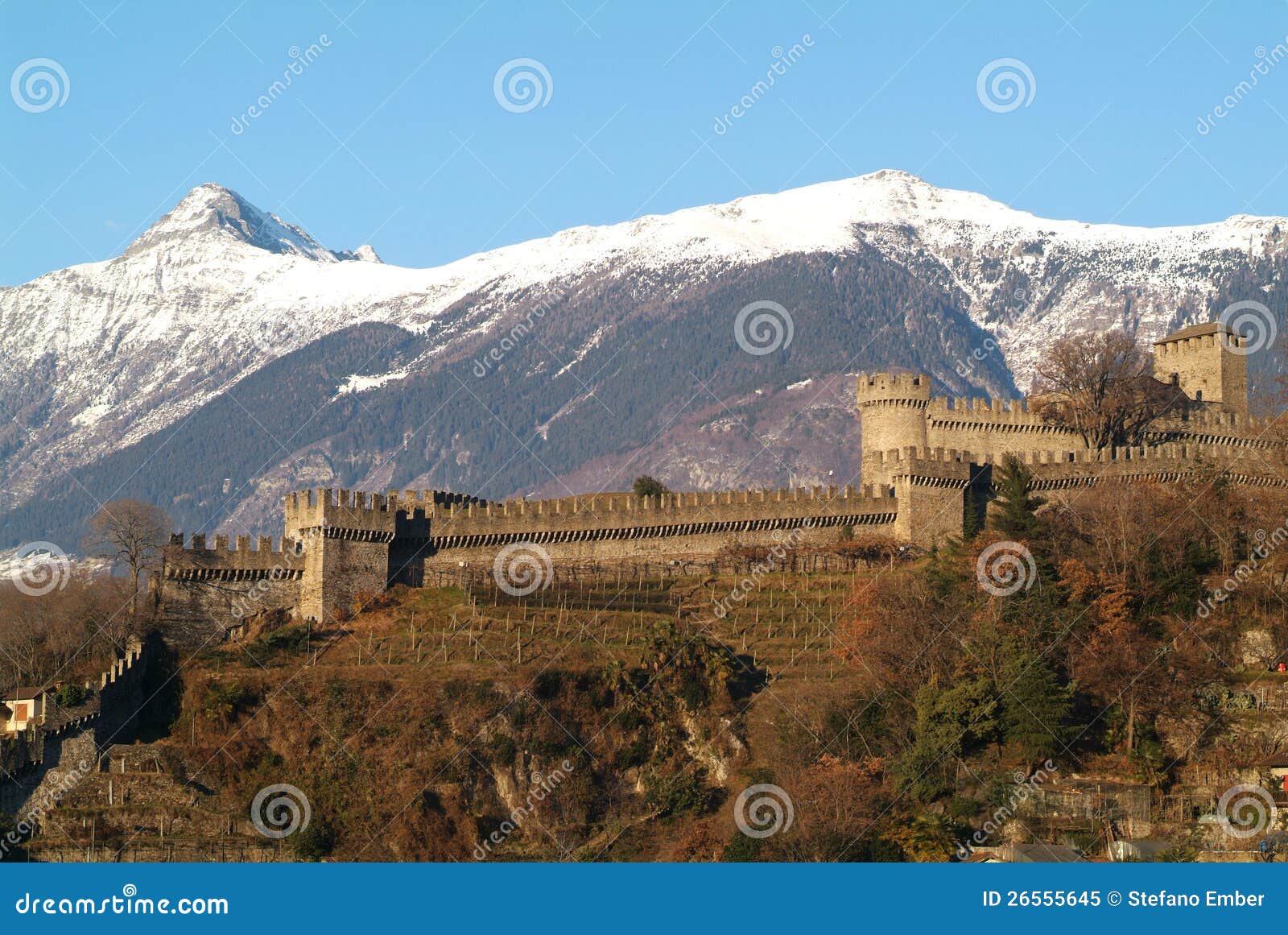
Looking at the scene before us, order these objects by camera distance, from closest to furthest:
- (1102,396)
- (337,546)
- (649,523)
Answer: (337,546) < (649,523) < (1102,396)

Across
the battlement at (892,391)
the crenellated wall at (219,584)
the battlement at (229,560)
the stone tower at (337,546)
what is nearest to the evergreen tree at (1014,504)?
the battlement at (892,391)

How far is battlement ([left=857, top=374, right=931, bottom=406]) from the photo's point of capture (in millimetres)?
94000

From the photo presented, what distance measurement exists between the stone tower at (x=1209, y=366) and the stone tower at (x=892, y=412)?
46.6 ft

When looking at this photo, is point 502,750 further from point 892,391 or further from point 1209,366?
point 1209,366

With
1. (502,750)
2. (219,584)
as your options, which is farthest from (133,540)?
(502,750)

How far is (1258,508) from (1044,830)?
83.9ft

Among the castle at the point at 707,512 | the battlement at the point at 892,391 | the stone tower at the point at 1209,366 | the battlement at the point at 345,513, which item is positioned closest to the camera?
the castle at the point at 707,512

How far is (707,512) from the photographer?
86.4 metres

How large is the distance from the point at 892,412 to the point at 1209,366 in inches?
698

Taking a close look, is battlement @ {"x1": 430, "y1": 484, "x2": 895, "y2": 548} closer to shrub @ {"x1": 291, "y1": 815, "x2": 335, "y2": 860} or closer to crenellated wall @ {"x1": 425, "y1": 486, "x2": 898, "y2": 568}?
crenellated wall @ {"x1": 425, "y1": 486, "x2": 898, "y2": 568}

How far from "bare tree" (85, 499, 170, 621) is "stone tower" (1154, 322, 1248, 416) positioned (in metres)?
45.3

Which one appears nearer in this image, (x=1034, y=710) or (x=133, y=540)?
(x=1034, y=710)

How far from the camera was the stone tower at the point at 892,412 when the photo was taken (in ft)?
306

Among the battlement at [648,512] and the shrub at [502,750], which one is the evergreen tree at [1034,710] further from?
the battlement at [648,512]
